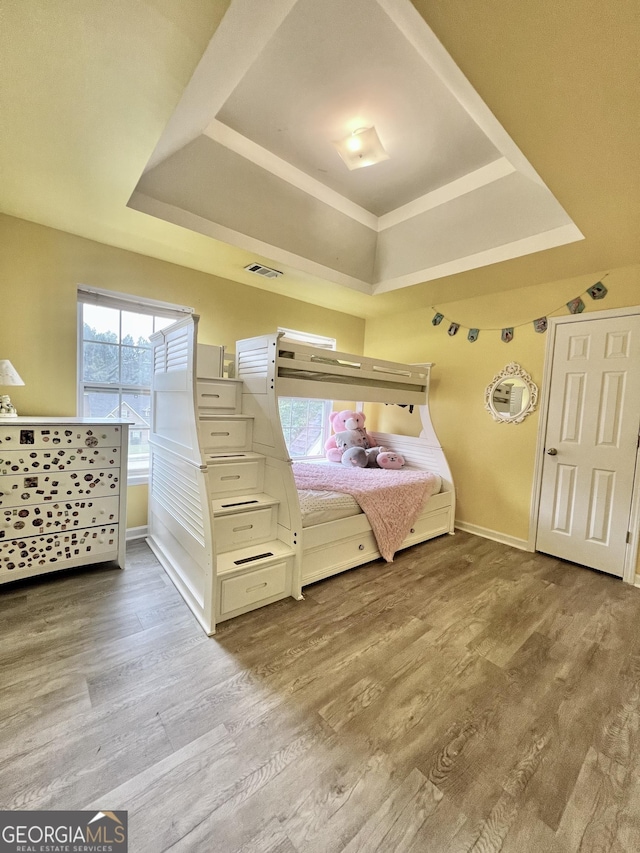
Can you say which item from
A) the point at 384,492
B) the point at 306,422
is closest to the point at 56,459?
the point at 384,492

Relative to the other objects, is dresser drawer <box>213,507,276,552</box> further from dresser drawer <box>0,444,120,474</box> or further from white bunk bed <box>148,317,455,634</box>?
dresser drawer <box>0,444,120,474</box>

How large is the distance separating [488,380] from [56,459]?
3637 mm

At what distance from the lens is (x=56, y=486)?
7.10ft

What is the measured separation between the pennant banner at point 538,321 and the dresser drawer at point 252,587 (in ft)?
9.34

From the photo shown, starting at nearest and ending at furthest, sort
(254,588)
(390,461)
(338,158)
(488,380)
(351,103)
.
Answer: (351,103) → (254,588) → (338,158) → (488,380) → (390,461)

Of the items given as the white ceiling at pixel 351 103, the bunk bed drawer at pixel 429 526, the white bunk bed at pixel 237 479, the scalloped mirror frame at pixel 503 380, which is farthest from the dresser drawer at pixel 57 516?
the scalloped mirror frame at pixel 503 380

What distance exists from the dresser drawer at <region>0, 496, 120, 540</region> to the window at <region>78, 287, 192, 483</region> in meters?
0.53

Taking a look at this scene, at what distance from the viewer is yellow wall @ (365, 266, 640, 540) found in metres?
2.94

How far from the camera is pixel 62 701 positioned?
1372 mm

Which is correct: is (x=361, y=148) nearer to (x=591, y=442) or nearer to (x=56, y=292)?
(x=56, y=292)

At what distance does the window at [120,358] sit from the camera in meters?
2.66

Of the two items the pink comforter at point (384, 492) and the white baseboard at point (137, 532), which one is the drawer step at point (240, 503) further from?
the white baseboard at point (137, 532)

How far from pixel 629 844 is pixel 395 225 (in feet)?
11.8

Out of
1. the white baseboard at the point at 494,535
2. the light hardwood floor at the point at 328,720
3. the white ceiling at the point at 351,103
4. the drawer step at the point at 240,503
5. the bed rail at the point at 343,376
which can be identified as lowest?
the light hardwood floor at the point at 328,720
